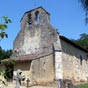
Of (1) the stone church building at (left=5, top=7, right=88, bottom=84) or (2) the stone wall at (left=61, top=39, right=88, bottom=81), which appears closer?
(1) the stone church building at (left=5, top=7, right=88, bottom=84)

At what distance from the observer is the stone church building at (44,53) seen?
26828 millimetres

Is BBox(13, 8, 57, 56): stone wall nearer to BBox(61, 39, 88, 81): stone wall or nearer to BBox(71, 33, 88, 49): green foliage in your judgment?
BBox(61, 39, 88, 81): stone wall

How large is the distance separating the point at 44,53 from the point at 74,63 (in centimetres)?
492

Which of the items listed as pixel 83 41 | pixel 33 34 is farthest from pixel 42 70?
pixel 83 41

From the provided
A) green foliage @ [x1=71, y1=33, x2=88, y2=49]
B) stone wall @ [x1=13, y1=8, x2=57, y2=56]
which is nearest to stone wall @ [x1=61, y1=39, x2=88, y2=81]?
stone wall @ [x1=13, y1=8, x2=57, y2=56]

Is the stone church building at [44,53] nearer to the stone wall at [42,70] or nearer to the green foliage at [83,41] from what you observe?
the stone wall at [42,70]

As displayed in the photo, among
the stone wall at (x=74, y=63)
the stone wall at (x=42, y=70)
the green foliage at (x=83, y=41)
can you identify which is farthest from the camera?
the green foliage at (x=83, y=41)

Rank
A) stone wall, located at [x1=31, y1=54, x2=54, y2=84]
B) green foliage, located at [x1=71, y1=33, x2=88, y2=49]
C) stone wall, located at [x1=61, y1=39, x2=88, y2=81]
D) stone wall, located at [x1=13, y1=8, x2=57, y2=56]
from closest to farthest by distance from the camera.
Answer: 1. stone wall, located at [x1=31, y1=54, x2=54, y2=84]
2. stone wall, located at [x1=61, y1=39, x2=88, y2=81]
3. stone wall, located at [x1=13, y1=8, x2=57, y2=56]
4. green foliage, located at [x1=71, y1=33, x2=88, y2=49]

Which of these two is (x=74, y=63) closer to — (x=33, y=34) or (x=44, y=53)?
(x=44, y=53)

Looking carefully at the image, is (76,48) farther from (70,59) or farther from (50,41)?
(50,41)

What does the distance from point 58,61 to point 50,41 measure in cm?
279

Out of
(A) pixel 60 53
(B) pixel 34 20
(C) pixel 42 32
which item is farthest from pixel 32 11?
(A) pixel 60 53

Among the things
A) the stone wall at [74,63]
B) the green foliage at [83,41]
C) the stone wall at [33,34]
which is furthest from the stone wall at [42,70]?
the green foliage at [83,41]

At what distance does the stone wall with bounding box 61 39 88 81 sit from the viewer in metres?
28.5
